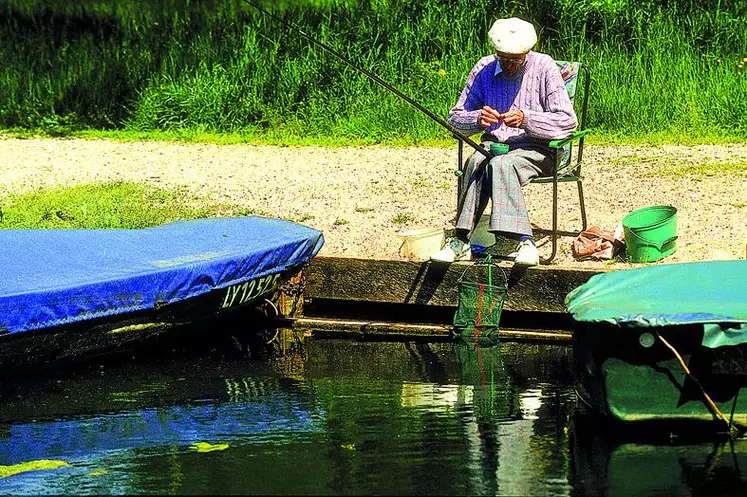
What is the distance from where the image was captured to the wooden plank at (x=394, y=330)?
8234 mm

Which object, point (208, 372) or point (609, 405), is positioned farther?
point (208, 372)

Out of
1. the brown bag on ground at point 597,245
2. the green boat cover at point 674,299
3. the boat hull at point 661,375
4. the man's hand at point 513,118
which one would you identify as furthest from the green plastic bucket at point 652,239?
the boat hull at point 661,375

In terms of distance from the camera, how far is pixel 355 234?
30.8ft

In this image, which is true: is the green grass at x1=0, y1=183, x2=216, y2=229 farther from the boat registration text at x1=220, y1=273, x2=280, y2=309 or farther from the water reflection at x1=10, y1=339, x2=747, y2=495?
the water reflection at x1=10, y1=339, x2=747, y2=495

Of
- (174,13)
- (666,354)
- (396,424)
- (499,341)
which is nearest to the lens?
(666,354)

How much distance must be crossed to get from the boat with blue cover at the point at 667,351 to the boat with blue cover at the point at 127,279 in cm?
225

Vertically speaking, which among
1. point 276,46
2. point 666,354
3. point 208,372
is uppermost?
point 276,46

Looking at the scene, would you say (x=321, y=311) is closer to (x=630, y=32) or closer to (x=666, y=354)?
(x=666, y=354)

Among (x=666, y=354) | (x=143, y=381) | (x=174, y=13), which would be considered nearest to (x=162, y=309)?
(x=143, y=381)

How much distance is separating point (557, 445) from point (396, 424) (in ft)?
2.54

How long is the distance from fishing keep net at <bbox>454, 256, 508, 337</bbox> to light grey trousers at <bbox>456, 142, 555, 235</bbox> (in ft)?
0.85

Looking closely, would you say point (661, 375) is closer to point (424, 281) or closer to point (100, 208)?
point (424, 281)

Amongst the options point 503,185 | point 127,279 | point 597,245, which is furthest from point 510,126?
point 127,279

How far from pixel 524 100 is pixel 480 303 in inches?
49.5
